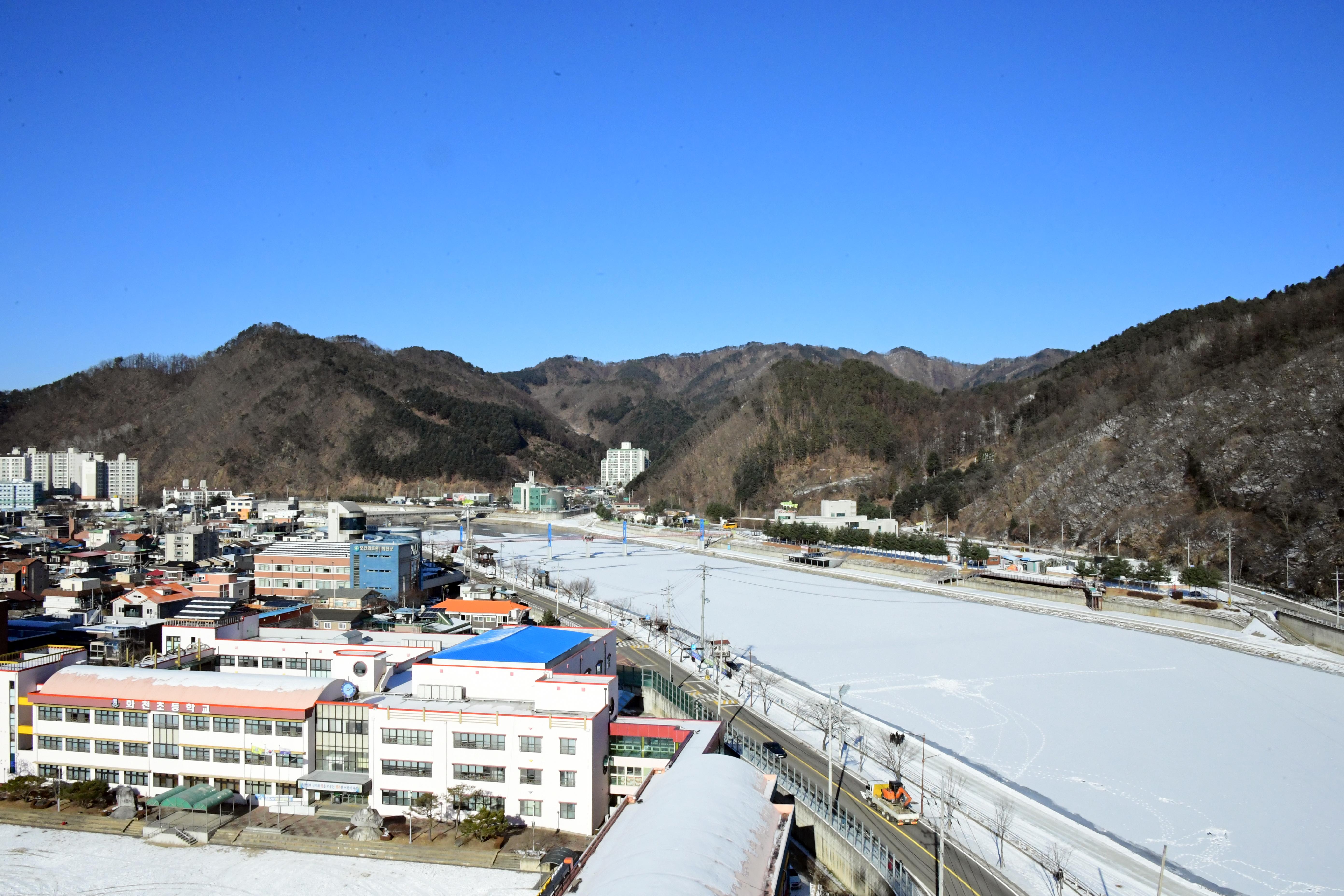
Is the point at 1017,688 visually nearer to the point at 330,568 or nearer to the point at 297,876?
the point at 297,876

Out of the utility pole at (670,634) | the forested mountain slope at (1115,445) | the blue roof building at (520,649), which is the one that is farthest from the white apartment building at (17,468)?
the blue roof building at (520,649)

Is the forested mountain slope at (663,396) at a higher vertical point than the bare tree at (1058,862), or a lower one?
higher

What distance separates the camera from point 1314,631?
64.4 feet

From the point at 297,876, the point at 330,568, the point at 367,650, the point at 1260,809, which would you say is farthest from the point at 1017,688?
the point at 330,568

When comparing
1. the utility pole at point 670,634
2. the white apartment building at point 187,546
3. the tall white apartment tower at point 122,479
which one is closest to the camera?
the utility pole at point 670,634

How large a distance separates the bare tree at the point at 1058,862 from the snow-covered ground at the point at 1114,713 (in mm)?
520

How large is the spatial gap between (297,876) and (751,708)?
8198 millimetres

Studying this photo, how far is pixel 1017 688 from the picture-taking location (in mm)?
16281

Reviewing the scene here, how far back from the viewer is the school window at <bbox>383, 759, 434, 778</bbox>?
1030 cm

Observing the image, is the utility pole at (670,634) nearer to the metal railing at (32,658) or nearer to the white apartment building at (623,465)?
the metal railing at (32,658)

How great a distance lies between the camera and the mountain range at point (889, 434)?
95.9ft

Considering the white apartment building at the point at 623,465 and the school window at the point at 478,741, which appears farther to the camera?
the white apartment building at the point at 623,465

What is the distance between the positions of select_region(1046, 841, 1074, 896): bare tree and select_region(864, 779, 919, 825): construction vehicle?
→ 1.47 m

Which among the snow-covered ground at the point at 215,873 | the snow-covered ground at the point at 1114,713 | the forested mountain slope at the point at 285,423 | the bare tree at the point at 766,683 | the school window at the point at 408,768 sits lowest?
the snow-covered ground at the point at 1114,713
